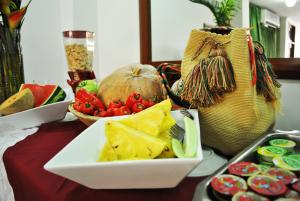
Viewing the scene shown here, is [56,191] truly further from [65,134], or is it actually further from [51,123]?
[51,123]

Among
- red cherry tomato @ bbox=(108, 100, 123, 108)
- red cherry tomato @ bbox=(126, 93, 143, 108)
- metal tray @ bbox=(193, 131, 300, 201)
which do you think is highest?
red cherry tomato @ bbox=(126, 93, 143, 108)

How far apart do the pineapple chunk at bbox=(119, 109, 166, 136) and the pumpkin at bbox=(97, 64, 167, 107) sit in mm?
202

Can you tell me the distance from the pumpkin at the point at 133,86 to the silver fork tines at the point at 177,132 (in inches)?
7.3

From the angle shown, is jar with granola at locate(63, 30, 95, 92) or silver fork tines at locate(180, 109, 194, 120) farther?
jar with granola at locate(63, 30, 95, 92)

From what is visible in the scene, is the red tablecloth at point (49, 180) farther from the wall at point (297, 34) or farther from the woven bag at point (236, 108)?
the wall at point (297, 34)

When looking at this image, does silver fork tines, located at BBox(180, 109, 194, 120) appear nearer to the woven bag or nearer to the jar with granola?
the woven bag

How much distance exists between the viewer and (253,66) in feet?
1.30

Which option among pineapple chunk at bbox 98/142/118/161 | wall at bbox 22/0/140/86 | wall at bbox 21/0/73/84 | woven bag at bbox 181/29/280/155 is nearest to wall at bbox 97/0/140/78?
wall at bbox 22/0/140/86

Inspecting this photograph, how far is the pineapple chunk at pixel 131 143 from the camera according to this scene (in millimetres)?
308

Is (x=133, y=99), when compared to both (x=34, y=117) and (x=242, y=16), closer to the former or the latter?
(x=34, y=117)

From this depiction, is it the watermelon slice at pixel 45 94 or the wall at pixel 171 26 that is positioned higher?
the wall at pixel 171 26

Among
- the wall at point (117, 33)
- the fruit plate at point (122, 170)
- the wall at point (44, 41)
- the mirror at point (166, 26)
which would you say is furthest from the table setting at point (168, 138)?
the wall at point (44, 41)

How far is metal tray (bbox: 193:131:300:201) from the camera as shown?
251 millimetres

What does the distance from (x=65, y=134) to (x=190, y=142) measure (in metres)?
0.35
